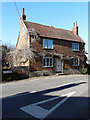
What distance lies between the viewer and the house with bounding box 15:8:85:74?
17.5 m

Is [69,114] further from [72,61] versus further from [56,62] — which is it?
[72,61]

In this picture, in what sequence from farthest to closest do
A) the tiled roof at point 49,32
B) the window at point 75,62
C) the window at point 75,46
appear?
the window at point 75,46 → the window at point 75,62 → the tiled roof at point 49,32

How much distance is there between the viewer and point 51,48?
18.9 m

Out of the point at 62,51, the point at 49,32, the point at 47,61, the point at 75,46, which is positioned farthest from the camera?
the point at 75,46

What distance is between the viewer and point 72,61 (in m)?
21.1

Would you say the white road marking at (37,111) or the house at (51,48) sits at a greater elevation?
the house at (51,48)

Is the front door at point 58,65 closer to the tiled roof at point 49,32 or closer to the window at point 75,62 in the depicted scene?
the window at point 75,62

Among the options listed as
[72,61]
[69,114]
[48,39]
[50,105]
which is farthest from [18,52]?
[69,114]

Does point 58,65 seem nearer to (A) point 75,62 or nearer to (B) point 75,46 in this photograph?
(A) point 75,62

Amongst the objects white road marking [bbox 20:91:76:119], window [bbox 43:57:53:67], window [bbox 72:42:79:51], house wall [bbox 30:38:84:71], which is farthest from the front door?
white road marking [bbox 20:91:76:119]

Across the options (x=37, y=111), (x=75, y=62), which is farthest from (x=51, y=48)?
(x=37, y=111)

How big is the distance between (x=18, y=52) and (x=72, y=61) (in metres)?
9.70

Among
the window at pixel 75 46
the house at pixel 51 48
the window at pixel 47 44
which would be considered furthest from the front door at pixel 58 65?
the window at pixel 75 46

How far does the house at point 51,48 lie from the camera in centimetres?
1747
